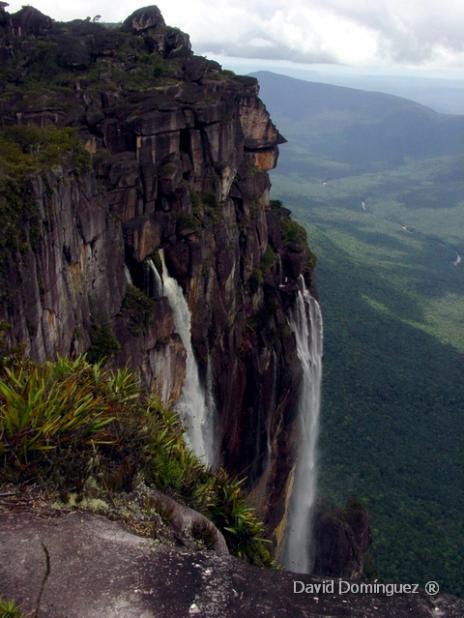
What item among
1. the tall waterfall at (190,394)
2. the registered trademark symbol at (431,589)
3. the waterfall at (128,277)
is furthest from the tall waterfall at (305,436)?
the registered trademark symbol at (431,589)

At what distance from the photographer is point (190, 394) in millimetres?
27625

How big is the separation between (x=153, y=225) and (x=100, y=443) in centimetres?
1677

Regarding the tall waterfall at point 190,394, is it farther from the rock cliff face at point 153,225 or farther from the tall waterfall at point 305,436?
the tall waterfall at point 305,436

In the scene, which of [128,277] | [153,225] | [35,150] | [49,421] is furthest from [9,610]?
[153,225]

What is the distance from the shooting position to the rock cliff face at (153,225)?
Answer: 17500 millimetres

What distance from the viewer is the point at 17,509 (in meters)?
8.09

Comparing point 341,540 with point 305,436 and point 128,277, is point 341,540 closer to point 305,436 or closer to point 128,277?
point 305,436

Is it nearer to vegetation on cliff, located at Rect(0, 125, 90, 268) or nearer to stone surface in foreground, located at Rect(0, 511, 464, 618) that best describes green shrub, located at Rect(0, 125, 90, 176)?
vegetation on cliff, located at Rect(0, 125, 90, 268)

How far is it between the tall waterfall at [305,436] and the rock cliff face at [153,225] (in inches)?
74.2

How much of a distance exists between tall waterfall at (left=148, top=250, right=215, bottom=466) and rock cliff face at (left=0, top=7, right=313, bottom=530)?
0.50 m

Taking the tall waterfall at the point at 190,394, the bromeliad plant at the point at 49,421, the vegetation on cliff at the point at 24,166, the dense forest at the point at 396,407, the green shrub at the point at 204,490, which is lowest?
the dense forest at the point at 396,407

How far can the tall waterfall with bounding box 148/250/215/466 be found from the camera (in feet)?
84.5

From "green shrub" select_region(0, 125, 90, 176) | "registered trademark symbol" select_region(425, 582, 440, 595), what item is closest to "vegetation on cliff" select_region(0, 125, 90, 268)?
"green shrub" select_region(0, 125, 90, 176)

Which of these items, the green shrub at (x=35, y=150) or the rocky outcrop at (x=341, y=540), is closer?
the green shrub at (x=35, y=150)
